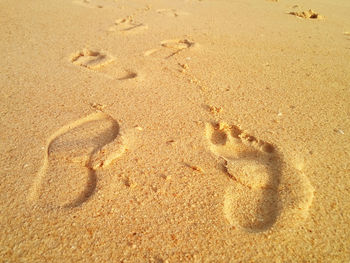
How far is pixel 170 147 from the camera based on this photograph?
135cm

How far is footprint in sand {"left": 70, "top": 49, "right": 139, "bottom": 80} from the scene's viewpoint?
191 centimetres

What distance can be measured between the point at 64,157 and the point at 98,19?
206 centimetres

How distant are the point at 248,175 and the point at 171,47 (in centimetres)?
149

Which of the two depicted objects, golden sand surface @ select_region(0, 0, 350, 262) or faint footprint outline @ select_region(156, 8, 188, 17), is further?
faint footprint outline @ select_region(156, 8, 188, 17)

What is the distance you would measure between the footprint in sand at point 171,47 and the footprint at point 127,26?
389 mm

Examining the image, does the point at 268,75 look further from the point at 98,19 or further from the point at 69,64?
the point at 98,19

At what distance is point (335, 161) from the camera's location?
1.33 metres

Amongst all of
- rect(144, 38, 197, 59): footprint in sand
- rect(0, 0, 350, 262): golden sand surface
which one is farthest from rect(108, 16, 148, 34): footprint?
rect(144, 38, 197, 59): footprint in sand

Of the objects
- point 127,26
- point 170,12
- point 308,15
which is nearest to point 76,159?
point 127,26

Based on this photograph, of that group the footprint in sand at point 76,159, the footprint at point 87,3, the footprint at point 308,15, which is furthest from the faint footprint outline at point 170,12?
the footprint in sand at point 76,159

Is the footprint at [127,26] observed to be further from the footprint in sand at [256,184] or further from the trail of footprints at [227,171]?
the footprint in sand at [256,184]

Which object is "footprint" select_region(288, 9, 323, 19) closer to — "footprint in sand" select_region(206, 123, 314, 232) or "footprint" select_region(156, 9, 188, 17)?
"footprint" select_region(156, 9, 188, 17)

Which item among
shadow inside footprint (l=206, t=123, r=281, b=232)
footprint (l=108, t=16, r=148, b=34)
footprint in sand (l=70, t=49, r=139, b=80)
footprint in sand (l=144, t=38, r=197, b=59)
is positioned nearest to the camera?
shadow inside footprint (l=206, t=123, r=281, b=232)

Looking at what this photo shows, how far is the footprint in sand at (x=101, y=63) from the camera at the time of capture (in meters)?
1.91
